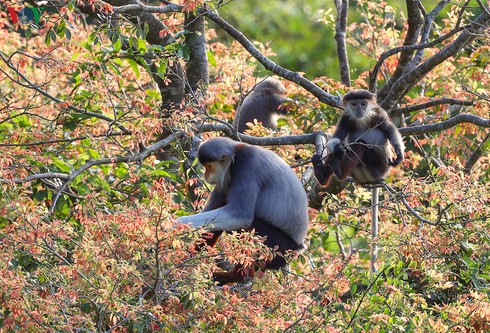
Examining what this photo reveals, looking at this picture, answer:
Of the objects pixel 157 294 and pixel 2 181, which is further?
pixel 2 181

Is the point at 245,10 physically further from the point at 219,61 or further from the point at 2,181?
the point at 2,181

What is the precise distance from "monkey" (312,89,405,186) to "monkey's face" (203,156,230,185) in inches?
33.9

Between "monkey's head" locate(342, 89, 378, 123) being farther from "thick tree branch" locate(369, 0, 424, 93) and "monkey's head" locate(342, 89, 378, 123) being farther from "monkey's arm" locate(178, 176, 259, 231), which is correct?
"monkey's arm" locate(178, 176, 259, 231)

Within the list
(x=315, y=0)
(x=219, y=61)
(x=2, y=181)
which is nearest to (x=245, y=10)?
(x=315, y=0)

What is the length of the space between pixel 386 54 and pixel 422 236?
1.10 m

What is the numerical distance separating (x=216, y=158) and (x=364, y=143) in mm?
1369

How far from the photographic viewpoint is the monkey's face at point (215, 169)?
5375mm

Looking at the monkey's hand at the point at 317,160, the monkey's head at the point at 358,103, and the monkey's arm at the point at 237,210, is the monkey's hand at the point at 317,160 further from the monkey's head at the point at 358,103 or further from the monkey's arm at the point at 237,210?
the monkey's head at the point at 358,103

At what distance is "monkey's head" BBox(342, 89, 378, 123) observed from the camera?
618 cm

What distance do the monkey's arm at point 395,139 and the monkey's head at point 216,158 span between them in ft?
3.99

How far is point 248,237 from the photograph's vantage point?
3.68 meters

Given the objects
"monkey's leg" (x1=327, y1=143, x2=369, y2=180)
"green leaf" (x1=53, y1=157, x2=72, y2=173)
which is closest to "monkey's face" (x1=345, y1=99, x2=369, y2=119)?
"monkey's leg" (x1=327, y1=143, x2=369, y2=180)

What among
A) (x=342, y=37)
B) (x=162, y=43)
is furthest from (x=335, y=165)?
(x=162, y=43)

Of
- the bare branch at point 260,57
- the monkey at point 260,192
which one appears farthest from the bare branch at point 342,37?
the monkey at point 260,192
